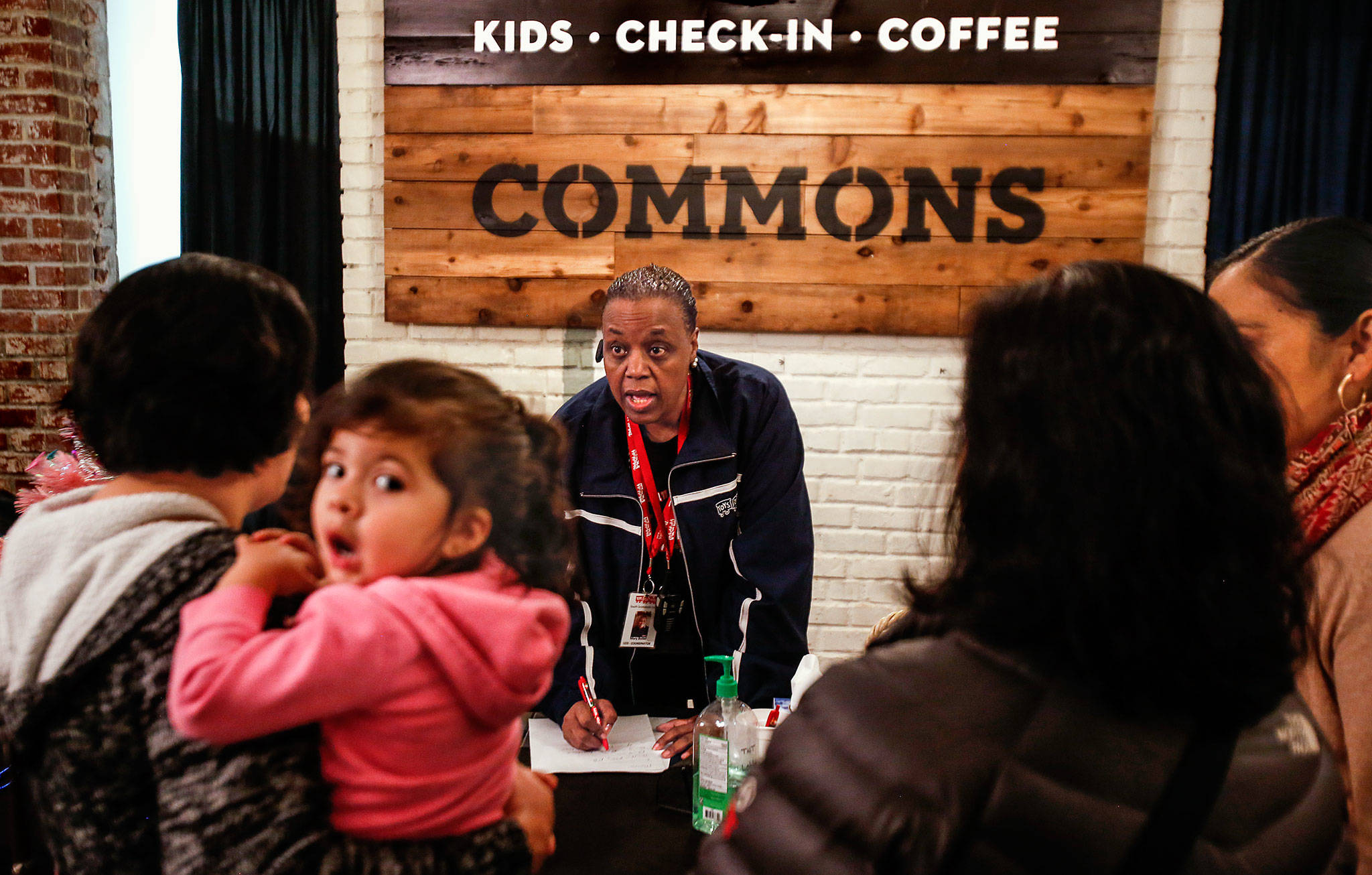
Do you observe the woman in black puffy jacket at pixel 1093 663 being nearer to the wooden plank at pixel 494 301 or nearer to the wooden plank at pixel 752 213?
the wooden plank at pixel 752 213

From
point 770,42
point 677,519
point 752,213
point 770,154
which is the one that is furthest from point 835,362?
point 677,519

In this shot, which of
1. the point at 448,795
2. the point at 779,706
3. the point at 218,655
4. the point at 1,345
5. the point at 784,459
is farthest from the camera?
the point at 1,345

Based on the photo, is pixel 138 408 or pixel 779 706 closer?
pixel 138 408

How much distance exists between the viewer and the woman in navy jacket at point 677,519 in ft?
6.48

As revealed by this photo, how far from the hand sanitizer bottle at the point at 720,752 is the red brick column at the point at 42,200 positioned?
2381mm

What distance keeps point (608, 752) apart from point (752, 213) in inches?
70.6

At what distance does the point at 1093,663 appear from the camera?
690 mm

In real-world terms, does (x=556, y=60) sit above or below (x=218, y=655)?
above

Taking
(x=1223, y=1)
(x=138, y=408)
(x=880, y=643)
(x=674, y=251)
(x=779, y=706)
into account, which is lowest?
(x=779, y=706)

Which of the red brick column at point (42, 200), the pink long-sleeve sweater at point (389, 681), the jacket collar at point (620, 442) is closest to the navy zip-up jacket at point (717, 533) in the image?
the jacket collar at point (620, 442)

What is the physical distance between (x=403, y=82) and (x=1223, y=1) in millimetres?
2481

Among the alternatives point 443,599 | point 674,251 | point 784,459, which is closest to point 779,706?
point 784,459

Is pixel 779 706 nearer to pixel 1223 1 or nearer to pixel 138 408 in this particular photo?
pixel 138 408

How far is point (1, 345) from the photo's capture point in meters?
2.91
